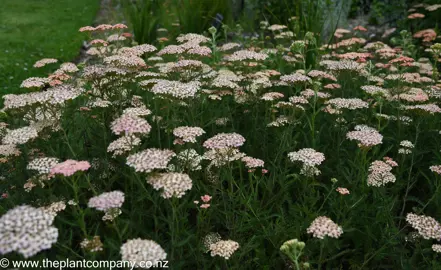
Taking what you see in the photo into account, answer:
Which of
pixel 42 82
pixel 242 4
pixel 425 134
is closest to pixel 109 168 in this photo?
pixel 42 82

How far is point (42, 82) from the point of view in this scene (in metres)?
3.34

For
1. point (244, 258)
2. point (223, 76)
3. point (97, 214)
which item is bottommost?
point (244, 258)

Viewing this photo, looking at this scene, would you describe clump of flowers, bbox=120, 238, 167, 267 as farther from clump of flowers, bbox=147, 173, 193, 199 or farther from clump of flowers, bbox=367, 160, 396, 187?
clump of flowers, bbox=367, 160, 396, 187

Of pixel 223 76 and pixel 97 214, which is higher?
pixel 223 76

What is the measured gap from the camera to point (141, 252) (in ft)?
6.40

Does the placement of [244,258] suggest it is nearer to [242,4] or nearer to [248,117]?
[248,117]

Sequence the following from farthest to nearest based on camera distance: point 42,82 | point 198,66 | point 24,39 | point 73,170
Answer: point 24,39 < point 198,66 < point 42,82 < point 73,170

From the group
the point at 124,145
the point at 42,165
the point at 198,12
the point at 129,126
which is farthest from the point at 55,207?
the point at 198,12

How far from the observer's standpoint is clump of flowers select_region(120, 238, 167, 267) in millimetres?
1922

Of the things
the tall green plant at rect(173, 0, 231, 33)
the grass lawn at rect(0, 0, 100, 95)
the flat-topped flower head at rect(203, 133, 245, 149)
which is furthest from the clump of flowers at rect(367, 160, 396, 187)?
the tall green plant at rect(173, 0, 231, 33)

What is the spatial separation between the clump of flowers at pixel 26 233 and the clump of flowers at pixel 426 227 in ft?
6.56

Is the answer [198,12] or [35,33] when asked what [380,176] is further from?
[35,33]

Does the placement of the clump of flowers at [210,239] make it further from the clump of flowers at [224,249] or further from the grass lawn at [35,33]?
the grass lawn at [35,33]

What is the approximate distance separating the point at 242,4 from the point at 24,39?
5267 mm
